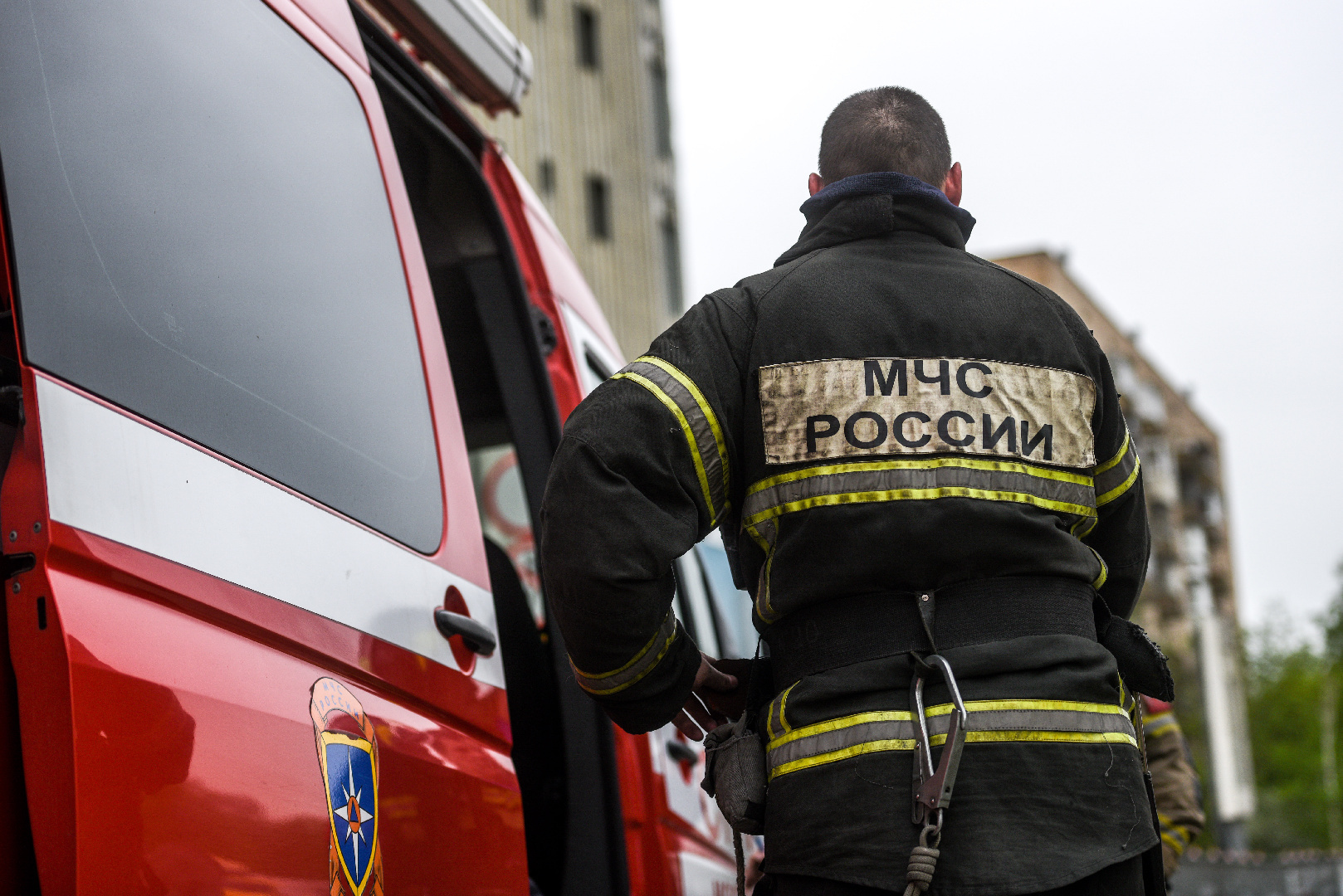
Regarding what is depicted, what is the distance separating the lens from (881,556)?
179 cm

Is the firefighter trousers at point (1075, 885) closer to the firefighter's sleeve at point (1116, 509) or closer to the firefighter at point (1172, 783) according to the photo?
the firefighter's sleeve at point (1116, 509)

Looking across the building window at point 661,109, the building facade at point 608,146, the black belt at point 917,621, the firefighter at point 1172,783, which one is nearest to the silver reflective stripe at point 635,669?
the black belt at point 917,621

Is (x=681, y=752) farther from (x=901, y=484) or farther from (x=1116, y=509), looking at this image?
(x=901, y=484)

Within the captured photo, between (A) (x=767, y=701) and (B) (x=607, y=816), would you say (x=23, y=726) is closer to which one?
(A) (x=767, y=701)

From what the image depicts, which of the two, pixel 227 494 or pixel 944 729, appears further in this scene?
pixel 944 729

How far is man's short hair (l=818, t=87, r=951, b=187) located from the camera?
2.08m

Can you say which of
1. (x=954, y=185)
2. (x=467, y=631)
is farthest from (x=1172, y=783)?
(x=467, y=631)

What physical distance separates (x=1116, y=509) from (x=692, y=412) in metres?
0.74

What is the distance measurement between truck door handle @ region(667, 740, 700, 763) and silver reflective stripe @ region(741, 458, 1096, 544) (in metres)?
1.28

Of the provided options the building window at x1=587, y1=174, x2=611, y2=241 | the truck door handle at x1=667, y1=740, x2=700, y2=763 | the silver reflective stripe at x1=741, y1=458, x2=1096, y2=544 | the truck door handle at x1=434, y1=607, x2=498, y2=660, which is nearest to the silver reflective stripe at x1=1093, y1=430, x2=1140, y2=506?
the silver reflective stripe at x1=741, y1=458, x2=1096, y2=544

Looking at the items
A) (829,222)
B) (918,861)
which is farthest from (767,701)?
(829,222)

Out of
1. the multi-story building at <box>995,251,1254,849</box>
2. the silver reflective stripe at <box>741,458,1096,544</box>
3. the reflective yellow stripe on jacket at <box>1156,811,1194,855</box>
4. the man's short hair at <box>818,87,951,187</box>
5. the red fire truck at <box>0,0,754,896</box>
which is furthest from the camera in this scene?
the multi-story building at <box>995,251,1254,849</box>

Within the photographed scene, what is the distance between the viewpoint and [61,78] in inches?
57.6

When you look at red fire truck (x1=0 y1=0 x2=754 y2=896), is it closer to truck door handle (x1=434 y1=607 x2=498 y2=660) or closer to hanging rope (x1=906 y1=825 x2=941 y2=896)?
truck door handle (x1=434 y1=607 x2=498 y2=660)
